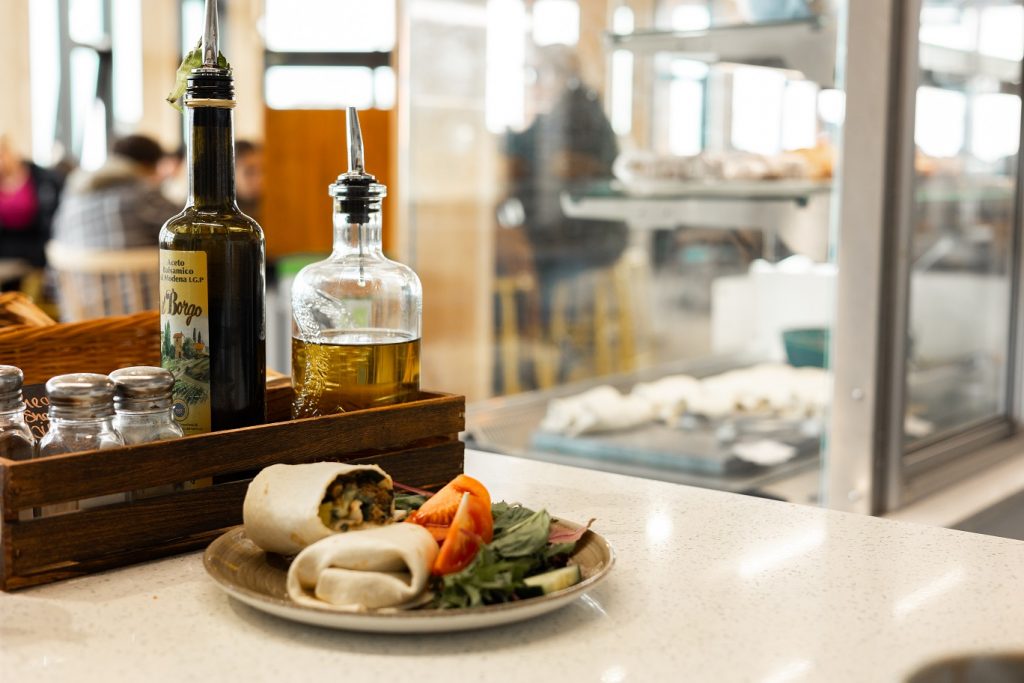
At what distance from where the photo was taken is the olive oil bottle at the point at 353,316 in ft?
3.02

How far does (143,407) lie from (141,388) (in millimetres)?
13

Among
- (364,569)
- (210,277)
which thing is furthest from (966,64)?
(364,569)

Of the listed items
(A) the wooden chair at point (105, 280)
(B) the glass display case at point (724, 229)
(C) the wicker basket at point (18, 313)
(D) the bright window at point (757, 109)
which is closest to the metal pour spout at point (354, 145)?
(C) the wicker basket at point (18, 313)

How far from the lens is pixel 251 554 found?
0.77 meters

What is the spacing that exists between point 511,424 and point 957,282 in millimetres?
1033

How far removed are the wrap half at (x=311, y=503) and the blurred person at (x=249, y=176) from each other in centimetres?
465

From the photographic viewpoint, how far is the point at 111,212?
156 inches

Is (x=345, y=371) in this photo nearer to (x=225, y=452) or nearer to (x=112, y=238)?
(x=225, y=452)

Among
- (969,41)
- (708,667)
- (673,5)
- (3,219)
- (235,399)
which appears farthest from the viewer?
(3,219)

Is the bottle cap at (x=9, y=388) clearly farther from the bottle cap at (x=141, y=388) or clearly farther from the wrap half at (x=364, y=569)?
the wrap half at (x=364, y=569)

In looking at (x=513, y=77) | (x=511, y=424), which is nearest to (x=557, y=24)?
(x=513, y=77)

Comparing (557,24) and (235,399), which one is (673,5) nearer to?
(557,24)

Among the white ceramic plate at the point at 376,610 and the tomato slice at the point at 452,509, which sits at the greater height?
the tomato slice at the point at 452,509

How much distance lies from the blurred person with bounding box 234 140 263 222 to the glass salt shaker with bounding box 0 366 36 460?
4.58m
